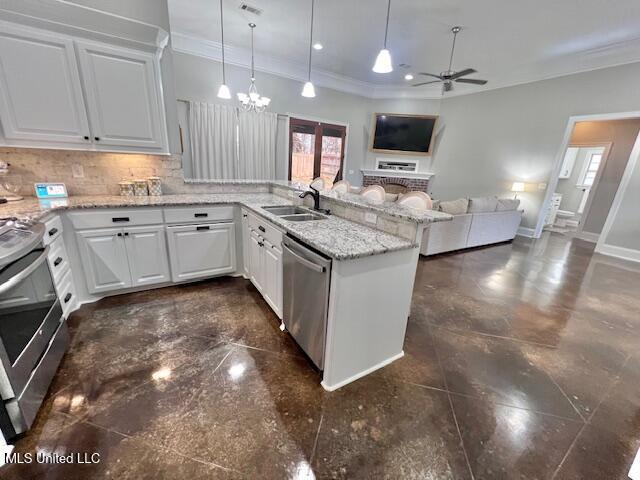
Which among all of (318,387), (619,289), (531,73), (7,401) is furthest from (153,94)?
(531,73)

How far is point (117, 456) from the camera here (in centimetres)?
127

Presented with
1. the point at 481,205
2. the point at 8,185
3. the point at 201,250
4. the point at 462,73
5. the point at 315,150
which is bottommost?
the point at 201,250

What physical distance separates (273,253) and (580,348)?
2.73 m

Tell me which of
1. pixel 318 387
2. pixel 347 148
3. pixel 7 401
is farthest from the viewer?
pixel 347 148

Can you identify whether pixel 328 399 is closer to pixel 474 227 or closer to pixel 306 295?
pixel 306 295

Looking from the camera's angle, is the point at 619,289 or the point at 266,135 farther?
the point at 266,135

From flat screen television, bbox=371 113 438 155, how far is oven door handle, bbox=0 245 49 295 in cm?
729

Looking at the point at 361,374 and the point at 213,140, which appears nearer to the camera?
the point at 361,374

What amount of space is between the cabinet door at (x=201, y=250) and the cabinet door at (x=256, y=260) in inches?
14.6

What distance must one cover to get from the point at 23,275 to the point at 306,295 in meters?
1.53

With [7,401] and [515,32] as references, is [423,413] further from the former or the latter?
[515,32]

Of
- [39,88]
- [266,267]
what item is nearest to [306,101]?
[39,88]

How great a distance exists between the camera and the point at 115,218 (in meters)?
2.36

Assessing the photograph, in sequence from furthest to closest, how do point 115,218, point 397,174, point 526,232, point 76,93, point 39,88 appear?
point 397,174
point 526,232
point 115,218
point 76,93
point 39,88
